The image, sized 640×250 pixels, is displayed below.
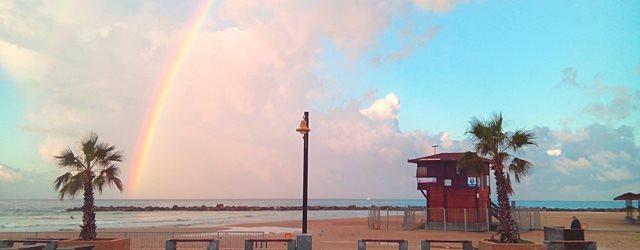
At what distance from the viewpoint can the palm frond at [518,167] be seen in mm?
19547

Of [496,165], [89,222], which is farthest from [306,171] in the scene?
[89,222]

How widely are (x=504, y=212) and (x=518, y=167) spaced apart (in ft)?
6.87

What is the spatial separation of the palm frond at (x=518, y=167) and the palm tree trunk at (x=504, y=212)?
0.62 meters

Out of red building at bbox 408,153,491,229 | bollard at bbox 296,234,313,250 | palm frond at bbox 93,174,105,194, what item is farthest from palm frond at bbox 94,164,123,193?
red building at bbox 408,153,491,229

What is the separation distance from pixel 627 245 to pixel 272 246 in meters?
17.2

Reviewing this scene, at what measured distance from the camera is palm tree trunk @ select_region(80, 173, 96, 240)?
19297 mm

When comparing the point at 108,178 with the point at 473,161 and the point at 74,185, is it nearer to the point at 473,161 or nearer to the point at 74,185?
the point at 74,185

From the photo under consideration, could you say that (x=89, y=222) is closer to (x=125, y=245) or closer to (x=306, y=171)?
(x=125, y=245)

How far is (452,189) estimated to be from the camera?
36.9 metres

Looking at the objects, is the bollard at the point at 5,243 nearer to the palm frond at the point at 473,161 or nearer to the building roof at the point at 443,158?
the palm frond at the point at 473,161

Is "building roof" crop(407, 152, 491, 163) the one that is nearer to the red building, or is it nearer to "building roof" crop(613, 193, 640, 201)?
the red building

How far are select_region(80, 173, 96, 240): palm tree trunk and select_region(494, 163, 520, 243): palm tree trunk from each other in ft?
48.3

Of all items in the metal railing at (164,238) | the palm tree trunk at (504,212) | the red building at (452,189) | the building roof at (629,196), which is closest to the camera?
the palm tree trunk at (504,212)

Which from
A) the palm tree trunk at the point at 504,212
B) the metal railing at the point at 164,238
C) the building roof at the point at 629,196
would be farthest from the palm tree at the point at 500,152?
the building roof at the point at 629,196
